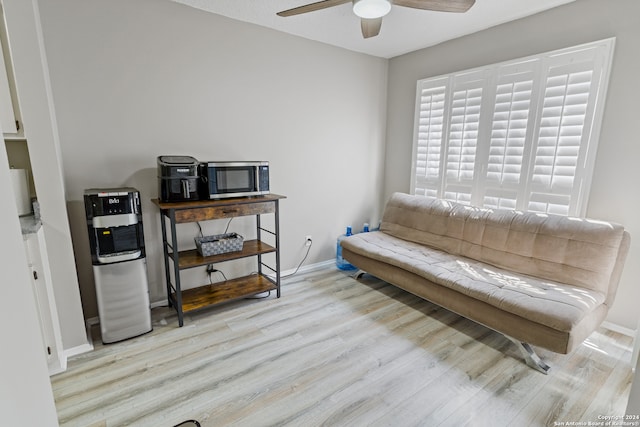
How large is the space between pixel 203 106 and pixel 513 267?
2915 mm

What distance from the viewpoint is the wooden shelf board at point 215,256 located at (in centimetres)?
239

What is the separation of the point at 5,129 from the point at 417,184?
136 inches

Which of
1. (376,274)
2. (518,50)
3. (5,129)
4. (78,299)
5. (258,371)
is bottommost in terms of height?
(258,371)

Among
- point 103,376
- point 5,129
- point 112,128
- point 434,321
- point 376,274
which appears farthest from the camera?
point 376,274

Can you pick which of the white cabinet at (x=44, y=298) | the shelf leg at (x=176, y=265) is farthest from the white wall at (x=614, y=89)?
the white cabinet at (x=44, y=298)

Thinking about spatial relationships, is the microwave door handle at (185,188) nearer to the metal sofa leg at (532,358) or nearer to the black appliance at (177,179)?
the black appliance at (177,179)

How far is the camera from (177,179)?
226 cm

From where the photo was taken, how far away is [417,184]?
355cm

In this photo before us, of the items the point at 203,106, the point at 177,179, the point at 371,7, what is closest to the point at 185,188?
the point at 177,179

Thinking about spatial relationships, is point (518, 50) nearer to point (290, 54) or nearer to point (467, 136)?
point (467, 136)

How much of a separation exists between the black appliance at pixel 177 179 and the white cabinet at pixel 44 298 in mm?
740

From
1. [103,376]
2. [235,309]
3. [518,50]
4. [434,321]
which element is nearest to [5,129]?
[103,376]

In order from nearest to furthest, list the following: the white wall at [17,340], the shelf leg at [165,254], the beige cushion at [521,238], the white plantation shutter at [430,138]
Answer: the white wall at [17,340] < the beige cushion at [521,238] < the shelf leg at [165,254] < the white plantation shutter at [430,138]

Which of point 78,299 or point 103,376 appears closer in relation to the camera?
point 103,376
